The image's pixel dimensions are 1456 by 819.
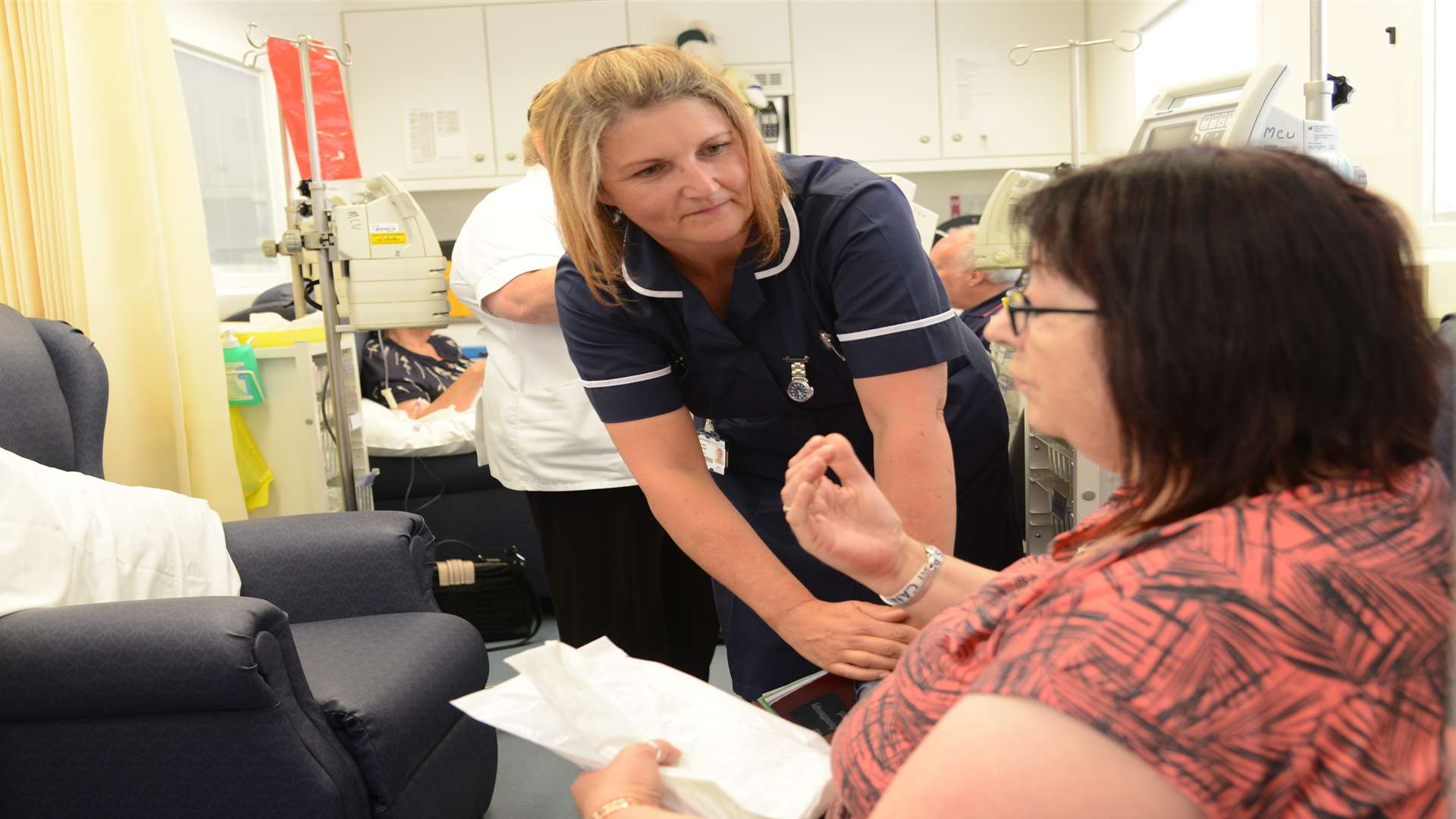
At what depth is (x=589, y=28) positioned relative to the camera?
5.57 metres

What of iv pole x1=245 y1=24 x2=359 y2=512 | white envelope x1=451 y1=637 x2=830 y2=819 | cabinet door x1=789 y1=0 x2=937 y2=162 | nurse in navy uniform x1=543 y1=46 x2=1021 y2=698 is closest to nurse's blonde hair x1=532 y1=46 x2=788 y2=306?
nurse in navy uniform x1=543 y1=46 x2=1021 y2=698

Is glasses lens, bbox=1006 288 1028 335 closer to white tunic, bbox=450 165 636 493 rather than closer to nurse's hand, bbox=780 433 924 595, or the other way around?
nurse's hand, bbox=780 433 924 595

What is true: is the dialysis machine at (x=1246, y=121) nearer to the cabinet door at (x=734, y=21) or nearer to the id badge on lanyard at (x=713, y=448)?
the id badge on lanyard at (x=713, y=448)

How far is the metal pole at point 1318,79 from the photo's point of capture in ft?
6.37

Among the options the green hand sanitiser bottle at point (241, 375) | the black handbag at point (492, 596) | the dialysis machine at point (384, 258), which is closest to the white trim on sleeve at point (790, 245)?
the dialysis machine at point (384, 258)

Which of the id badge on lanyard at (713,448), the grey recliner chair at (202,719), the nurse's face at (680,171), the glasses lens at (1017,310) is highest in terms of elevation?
the nurse's face at (680,171)

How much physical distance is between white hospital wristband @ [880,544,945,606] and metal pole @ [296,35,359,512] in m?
1.97

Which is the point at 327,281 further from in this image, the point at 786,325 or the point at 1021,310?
the point at 1021,310

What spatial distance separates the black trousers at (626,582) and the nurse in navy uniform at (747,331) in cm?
53

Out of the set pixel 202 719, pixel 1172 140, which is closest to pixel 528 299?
pixel 202 719

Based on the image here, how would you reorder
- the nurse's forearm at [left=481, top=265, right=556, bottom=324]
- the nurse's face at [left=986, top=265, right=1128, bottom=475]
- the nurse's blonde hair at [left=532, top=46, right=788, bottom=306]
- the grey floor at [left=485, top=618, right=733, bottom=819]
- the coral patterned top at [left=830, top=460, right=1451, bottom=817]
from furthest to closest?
the grey floor at [left=485, top=618, right=733, bottom=819] → the nurse's forearm at [left=481, top=265, right=556, bottom=324] → the nurse's blonde hair at [left=532, top=46, right=788, bottom=306] → the nurse's face at [left=986, top=265, right=1128, bottom=475] → the coral patterned top at [left=830, top=460, right=1451, bottom=817]

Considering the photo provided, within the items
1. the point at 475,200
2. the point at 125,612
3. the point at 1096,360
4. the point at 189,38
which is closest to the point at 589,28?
the point at 475,200

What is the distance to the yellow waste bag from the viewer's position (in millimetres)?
3023

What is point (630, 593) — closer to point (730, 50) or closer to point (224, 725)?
point (224, 725)
